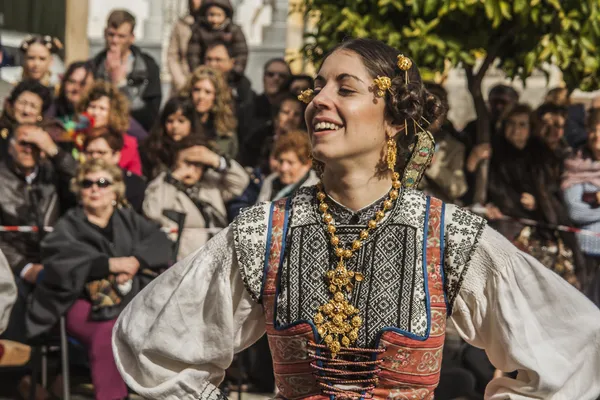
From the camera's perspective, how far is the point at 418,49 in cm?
758

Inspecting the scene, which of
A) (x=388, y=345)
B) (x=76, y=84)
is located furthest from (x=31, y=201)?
(x=388, y=345)

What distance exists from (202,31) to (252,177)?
4.80 feet

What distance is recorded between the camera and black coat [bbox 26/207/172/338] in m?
6.55

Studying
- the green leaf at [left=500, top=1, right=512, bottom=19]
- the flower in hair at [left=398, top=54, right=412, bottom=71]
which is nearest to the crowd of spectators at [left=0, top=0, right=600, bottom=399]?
the green leaf at [left=500, top=1, right=512, bottom=19]

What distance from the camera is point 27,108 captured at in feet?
26.5

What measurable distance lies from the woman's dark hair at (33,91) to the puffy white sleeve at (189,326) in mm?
4738

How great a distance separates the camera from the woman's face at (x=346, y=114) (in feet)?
11.5

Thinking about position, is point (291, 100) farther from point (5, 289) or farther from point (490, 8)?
point (5, 289)

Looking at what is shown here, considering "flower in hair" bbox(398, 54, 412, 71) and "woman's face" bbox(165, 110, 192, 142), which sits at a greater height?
"flower in hair" bbox(398, 54, 412, 71)

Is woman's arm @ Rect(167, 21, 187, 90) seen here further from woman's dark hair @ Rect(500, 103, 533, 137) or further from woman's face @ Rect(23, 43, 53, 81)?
woman's dark hair @ Rect(500, 103, 533, 137)

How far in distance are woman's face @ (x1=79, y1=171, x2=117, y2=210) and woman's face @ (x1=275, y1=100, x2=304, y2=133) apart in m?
1.78

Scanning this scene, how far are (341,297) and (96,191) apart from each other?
3.49m

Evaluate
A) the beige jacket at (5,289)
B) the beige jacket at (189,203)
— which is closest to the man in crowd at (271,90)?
the beige jacket at (189,203)

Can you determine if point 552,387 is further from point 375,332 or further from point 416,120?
point 416,120
